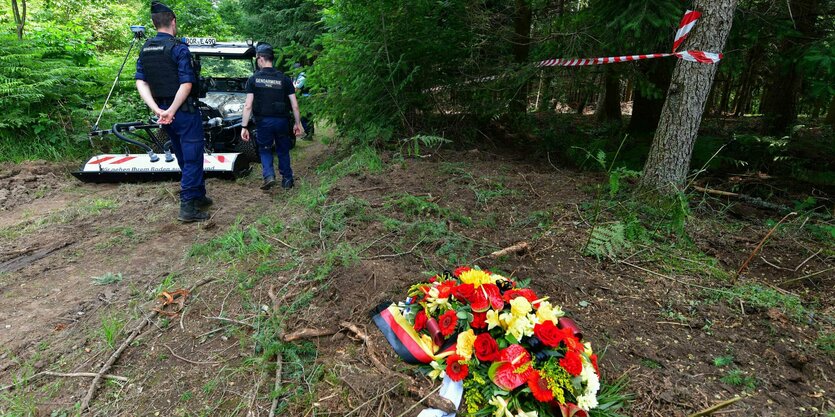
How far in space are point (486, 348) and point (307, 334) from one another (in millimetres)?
1051

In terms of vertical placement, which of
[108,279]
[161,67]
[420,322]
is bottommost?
[108,279]

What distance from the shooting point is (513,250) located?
3.20 m

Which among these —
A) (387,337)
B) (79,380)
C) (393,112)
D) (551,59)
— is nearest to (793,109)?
(551,59)

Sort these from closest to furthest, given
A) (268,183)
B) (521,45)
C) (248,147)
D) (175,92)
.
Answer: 1. (175,92)
2. (268,183)
3. (521,45)
4. (248,147)

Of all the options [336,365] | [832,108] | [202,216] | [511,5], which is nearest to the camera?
[336,365]

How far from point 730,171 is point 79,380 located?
7133 mm

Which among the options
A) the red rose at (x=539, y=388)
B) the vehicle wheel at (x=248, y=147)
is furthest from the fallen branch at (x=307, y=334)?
the vehicle wheel at (x=248, y=147)

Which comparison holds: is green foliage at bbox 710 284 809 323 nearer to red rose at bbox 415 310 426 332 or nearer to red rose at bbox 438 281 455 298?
red rose at bbox 438 281 455 298

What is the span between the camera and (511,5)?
24.4 feet

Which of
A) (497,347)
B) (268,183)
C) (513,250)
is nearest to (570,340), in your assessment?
(497,347)

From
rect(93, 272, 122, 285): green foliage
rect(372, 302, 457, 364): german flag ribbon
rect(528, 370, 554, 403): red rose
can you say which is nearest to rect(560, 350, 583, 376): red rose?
rect(528, 370, 554, 403): red rose

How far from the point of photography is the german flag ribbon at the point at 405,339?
2.12 meters

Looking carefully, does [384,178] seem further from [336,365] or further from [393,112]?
[336,365]

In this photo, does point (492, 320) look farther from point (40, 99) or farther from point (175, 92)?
point (40, 99)
